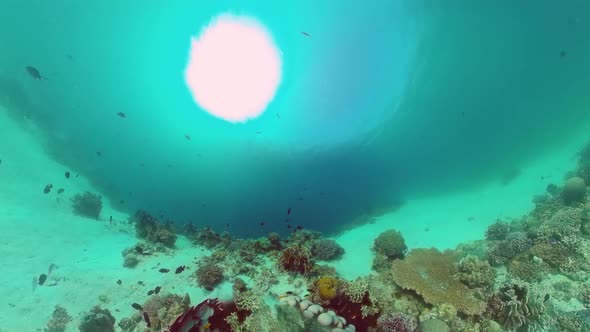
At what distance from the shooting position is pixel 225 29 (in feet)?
119

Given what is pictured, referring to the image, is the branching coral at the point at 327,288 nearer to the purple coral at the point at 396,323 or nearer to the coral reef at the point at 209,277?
the purple coral at the point at 396,323

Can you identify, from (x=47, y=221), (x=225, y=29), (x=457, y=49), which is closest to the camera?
(x=47, y=221)

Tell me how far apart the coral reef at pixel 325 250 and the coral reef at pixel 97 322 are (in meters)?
8.31

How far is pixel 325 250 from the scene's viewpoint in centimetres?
1363

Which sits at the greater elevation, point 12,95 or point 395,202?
point 12,95

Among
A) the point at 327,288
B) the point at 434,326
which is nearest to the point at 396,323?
the point at 434,326

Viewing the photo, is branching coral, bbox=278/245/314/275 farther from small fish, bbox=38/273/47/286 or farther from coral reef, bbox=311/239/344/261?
small fish, bbox=38/273/47/286

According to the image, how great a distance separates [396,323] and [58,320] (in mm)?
11567

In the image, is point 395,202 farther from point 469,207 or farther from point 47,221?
point 47,221

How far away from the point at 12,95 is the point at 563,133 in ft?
278

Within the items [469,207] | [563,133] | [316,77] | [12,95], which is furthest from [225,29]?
[563,133]

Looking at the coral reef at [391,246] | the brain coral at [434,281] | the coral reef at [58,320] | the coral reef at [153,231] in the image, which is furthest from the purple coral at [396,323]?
the coral reef at [153,231]

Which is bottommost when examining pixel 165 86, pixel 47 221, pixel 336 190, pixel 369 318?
pixel 369 318

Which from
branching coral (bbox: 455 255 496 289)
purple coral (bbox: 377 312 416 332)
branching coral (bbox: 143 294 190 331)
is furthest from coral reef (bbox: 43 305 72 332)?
branching coral (bbox: 455 255 496 289)
